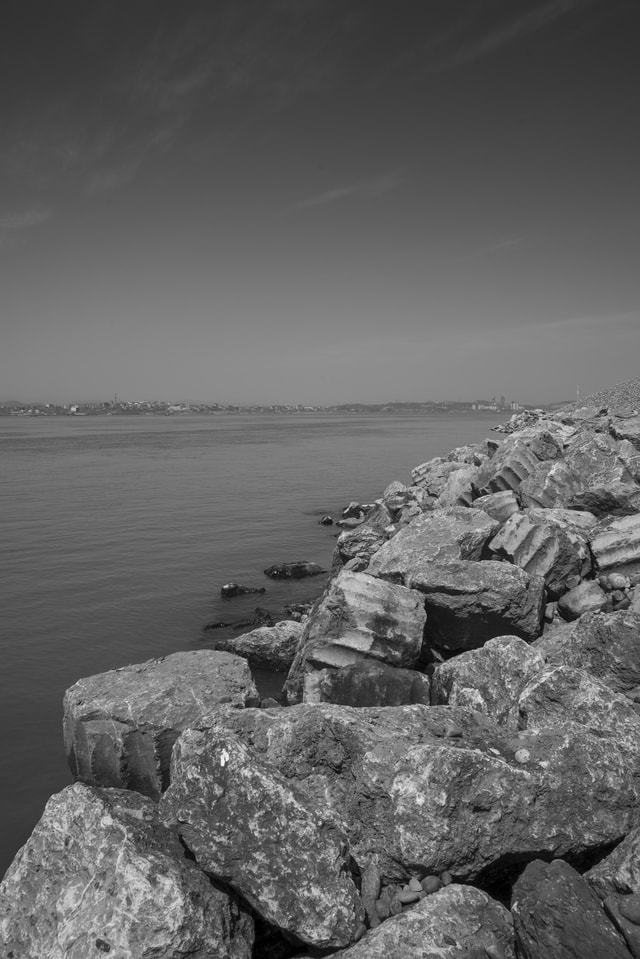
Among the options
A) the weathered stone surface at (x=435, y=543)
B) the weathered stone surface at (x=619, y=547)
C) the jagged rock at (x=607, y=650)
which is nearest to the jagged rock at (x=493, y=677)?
the jagged rock at (x=607, y=650)

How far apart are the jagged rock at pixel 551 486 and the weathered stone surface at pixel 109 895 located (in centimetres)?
1081

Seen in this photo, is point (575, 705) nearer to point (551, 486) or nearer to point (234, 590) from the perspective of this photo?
point (551, 486)

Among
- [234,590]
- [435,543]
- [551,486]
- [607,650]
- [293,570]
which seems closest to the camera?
[607,650]

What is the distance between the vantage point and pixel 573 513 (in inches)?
471

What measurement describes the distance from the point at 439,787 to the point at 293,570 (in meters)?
13.5

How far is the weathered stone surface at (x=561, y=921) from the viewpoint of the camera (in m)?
4.06

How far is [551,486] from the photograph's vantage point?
1379cm

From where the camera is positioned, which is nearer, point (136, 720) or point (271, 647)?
point (136, 720)

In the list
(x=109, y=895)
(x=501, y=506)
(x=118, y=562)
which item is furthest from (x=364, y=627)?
(x=118, y=562)

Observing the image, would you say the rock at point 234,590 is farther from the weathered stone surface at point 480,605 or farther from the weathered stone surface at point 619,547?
the weathered stone surface at point 619,547

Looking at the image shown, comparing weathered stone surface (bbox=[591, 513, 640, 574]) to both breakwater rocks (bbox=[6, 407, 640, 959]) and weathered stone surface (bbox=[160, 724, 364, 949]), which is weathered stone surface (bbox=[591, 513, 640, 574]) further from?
weathered stone surface (bbox=[160, 724, 364, 949])

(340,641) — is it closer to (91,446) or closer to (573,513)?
(573,513)

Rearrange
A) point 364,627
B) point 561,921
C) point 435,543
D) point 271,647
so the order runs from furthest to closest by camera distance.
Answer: point 271,647 < point 435,543 < point 364,627 < point 561,921

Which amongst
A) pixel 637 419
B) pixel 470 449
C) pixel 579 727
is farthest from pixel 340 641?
pixel 470 449
